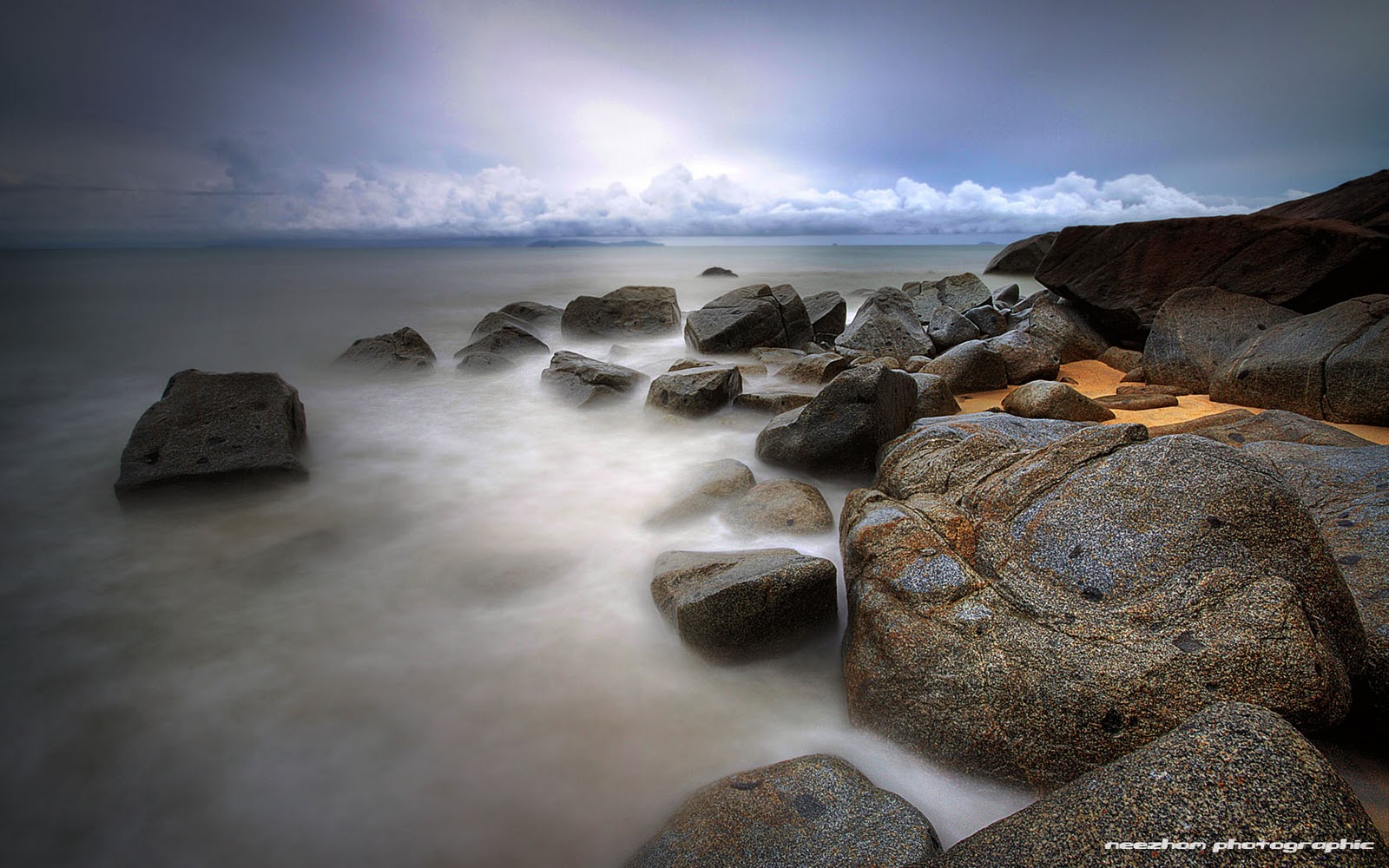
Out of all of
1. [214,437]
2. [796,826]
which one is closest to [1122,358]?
[796,826]

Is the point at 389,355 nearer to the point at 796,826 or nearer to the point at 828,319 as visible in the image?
the point at 828,319

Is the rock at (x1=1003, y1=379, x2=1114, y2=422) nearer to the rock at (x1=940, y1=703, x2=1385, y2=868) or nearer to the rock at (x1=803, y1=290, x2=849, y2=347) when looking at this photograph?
the rock at (x1=940, y1=703, x2=1385, y2=868)

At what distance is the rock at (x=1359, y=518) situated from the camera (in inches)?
90.0

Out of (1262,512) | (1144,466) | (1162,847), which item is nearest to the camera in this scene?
(1162,847)

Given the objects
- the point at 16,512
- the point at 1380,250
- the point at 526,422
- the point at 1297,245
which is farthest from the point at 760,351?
the point at 16,512

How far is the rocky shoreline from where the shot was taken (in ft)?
5.03

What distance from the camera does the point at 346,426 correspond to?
7180mm

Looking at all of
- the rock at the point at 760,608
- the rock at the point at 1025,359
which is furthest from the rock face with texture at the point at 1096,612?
the rock at the point at 1025,359

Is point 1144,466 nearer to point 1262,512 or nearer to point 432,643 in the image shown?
point 1262,512

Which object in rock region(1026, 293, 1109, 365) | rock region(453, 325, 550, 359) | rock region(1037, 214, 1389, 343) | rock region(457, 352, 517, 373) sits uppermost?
rock region(1037, 214, 1389, 343)

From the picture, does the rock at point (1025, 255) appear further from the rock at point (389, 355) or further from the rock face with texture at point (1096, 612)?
the rock face with texture at point (1096, 612)

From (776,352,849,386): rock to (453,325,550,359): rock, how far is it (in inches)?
183

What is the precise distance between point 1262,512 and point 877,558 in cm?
149

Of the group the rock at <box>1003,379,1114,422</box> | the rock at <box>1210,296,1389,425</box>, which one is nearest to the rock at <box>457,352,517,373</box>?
the rock at <box>1003,379,1114,422</box>
